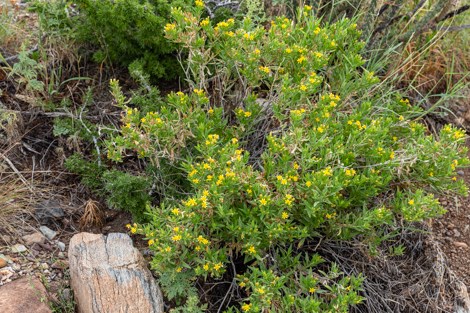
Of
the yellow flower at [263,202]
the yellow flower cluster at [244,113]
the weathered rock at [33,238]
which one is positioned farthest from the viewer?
the weathered rock at [33,238]

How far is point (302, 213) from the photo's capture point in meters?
2.96

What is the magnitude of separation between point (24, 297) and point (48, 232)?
2.12 feet

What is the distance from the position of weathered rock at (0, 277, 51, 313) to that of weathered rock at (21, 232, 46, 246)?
0.38m

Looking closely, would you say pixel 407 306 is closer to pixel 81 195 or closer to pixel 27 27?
pixel 81 195

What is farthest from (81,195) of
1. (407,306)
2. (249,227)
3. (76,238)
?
(407,306)

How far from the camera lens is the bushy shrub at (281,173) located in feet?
9.04

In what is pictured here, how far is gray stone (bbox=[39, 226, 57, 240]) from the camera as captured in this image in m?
3.50

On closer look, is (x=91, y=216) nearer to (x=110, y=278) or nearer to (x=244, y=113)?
(x=110, y=278)

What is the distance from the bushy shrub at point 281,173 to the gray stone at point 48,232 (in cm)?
80

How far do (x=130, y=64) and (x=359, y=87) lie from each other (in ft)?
4.99

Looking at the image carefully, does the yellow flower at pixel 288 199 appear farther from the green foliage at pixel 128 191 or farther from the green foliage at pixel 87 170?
the green foliage at pixel 87 170

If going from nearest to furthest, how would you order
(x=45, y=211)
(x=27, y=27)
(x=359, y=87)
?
(x=359, y=87)
(x=45, y=211)
(x=27, y=27)

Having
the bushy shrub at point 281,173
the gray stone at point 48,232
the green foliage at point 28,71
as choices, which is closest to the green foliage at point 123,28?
the green foliage at point 28,71

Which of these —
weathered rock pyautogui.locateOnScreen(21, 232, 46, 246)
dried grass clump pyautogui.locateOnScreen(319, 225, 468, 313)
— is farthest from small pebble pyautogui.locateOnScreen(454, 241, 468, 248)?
weathered rock pyautogui.locateOnScreen(21, 232, 46, 246)
